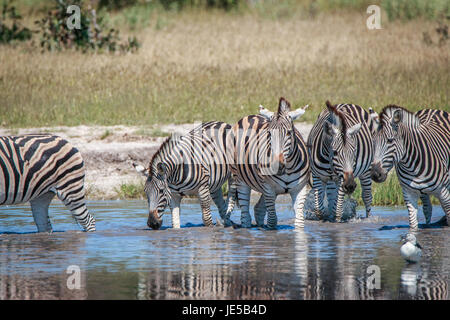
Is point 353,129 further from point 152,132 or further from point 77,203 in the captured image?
point 152,132

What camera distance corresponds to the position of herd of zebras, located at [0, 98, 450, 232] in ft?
34.6

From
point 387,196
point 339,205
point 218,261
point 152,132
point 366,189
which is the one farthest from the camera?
point 152,132

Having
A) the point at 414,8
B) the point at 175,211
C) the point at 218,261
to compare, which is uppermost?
the point at 414,8

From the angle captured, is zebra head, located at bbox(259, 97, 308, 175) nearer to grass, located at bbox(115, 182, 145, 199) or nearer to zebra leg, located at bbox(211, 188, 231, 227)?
zebra leg, located at bbox(211, 188, 231, 227)

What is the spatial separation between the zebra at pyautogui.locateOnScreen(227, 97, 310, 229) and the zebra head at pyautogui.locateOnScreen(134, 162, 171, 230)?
100 centimetres

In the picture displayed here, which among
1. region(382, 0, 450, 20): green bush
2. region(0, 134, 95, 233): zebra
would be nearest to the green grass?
region(0, 134, 95, 233): zebra

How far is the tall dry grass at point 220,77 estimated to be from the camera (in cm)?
1834

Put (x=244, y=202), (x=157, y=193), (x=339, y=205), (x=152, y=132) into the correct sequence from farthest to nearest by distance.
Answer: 1. (x=152, y=132)
2. (x=339, y=205)
3. (x=244, y=202)
4. (x=157, y=193)

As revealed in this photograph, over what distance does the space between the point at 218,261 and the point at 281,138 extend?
2065mm

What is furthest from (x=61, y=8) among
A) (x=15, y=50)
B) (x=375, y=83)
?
(x=375, y=83)

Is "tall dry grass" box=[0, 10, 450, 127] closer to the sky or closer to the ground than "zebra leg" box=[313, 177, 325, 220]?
closer to the sky

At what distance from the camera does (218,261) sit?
905cm

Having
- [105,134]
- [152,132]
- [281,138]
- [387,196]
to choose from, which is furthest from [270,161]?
[105,134]

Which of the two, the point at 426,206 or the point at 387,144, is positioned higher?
the point at 387,144
